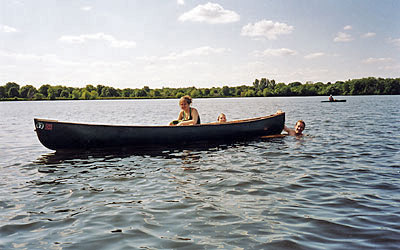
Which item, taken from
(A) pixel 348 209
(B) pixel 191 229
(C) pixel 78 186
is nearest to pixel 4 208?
(C) pixel 78 186

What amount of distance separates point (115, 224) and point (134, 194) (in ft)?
4.34

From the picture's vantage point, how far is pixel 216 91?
178 metres

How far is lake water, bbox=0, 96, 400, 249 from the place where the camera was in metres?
3.76

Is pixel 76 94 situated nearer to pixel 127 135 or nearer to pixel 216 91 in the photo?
pixel 216 91

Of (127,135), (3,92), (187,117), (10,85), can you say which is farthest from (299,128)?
(10,85)

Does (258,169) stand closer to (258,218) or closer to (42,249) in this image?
(258,218)

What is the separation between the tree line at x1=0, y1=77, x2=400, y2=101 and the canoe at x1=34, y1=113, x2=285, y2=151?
4631 inches

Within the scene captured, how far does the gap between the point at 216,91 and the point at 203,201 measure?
174608mm

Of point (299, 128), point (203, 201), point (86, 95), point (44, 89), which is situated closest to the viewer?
point (203, 201)

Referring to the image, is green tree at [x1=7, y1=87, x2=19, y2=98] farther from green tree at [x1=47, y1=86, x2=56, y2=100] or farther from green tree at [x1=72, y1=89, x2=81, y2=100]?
green tree at [x1=72, y1=89, x2=81, y2=100]

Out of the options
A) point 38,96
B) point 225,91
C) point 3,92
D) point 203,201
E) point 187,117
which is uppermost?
point 225,91

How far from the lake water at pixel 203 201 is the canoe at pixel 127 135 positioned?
2.54ft

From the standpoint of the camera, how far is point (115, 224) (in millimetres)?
4254

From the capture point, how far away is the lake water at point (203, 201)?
3762 mm
